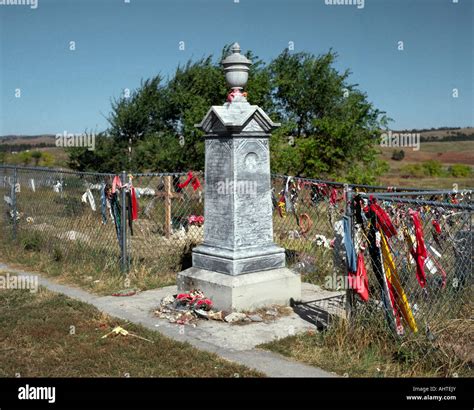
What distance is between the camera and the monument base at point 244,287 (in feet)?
24.1

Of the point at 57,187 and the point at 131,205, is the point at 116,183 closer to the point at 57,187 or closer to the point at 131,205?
the point at 131,205

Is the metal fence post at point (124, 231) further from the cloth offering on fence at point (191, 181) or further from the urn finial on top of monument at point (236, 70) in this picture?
the urn finial on top of monument at point (236, 70)

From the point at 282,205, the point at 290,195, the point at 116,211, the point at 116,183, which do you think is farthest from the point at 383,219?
the point at 116,211

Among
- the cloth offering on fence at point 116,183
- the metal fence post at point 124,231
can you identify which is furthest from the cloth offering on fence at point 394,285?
the cloth offering on fence at point 116,183

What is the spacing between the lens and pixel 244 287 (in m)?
7.39

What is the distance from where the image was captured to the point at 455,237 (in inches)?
285

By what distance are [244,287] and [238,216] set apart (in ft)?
3.15

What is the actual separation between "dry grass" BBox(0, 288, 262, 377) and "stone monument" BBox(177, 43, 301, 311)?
137 cm

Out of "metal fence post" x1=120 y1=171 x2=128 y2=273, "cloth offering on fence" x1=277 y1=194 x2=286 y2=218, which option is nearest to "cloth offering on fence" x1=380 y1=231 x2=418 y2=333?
"cloth offering on fence" x1=277 y1=194 x2=286 y2=218

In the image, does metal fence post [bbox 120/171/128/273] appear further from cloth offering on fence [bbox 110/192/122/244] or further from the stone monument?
the stone monument

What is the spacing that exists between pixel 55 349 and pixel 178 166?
1503 cm

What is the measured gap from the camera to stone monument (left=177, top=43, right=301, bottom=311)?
753 centimetres
